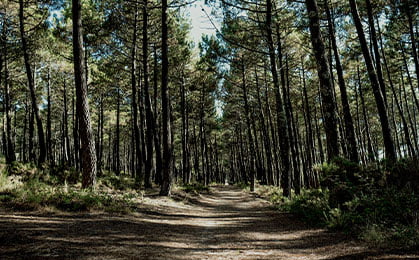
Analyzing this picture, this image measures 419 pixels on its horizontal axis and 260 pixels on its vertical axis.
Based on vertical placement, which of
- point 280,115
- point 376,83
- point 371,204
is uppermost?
point 376,83

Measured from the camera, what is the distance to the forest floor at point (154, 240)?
3.88 m

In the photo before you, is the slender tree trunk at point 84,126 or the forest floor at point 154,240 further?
the slender tree trunk at point 84,126

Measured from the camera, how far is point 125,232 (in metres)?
5.56

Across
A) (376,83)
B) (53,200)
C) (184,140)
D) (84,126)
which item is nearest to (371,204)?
(376,83)

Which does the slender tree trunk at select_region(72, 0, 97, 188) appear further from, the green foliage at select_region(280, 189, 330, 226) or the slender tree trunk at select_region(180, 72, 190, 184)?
the slender tree trunk at select_region(180, 72, 190, 184)

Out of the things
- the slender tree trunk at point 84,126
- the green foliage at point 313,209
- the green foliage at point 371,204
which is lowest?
the green foliage at point 313,209

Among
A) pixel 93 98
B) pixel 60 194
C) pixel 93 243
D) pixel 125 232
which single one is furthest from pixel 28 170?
pixel 93 98

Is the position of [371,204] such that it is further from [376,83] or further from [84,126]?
[84,126]

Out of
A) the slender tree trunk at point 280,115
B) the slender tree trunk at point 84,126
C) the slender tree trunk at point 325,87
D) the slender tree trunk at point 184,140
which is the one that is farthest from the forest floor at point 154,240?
the slender tree trunk at point 184,140

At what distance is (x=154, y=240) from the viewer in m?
5.25

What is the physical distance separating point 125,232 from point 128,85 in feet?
58.5

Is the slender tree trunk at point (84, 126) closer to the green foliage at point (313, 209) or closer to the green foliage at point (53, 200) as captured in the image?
the green foliage at point (53, 200)

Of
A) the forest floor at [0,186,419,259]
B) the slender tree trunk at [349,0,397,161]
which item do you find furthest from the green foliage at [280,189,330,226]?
the slender tree trunk at [349,0,397,161]

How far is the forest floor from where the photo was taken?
12.7 feet
